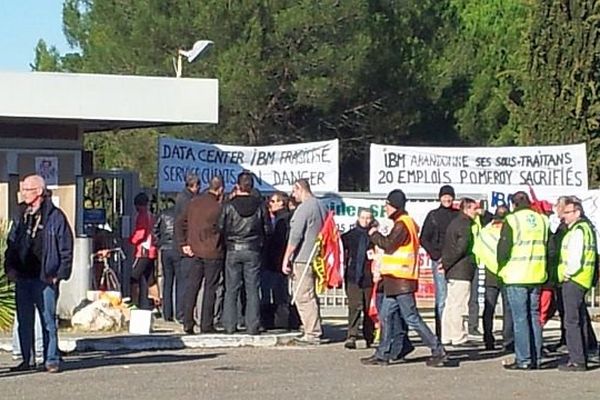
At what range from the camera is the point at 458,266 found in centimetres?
1728

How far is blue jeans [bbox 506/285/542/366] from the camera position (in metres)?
15.8

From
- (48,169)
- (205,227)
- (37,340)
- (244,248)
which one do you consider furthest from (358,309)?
(48,169)

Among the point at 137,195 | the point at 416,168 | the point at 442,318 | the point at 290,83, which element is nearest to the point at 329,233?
the point at 442,318

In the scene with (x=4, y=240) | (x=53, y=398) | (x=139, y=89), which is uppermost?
(x=139, y=89)

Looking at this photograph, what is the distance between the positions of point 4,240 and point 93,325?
1475 mm

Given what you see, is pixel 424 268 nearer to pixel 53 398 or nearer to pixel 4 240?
pixel 4 240

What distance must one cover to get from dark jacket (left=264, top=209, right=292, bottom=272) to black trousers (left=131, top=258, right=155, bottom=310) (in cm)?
256

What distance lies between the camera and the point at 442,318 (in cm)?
1769

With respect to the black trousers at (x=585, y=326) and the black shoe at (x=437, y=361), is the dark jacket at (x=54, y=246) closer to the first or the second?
the black shoe at (x=437, y=361)

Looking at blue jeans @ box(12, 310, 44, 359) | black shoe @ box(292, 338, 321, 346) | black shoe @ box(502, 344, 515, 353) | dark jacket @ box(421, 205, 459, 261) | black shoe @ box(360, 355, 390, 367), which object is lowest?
black shoe @ box(360, 355, 390, 367)

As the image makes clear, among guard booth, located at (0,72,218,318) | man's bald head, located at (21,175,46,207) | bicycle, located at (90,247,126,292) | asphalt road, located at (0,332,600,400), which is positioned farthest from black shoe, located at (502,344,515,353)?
bicycle, located at (90,247,126,292)

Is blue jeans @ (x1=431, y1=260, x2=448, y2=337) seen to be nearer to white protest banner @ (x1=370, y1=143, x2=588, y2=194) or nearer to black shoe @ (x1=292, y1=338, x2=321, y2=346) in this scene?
black shoe @ (x1=292, y1=338, x2=321, y2=346)

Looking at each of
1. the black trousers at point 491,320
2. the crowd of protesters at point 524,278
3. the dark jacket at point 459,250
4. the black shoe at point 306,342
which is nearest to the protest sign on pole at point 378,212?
the black trousers at point 491,320

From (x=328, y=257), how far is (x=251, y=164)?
5488 mm
